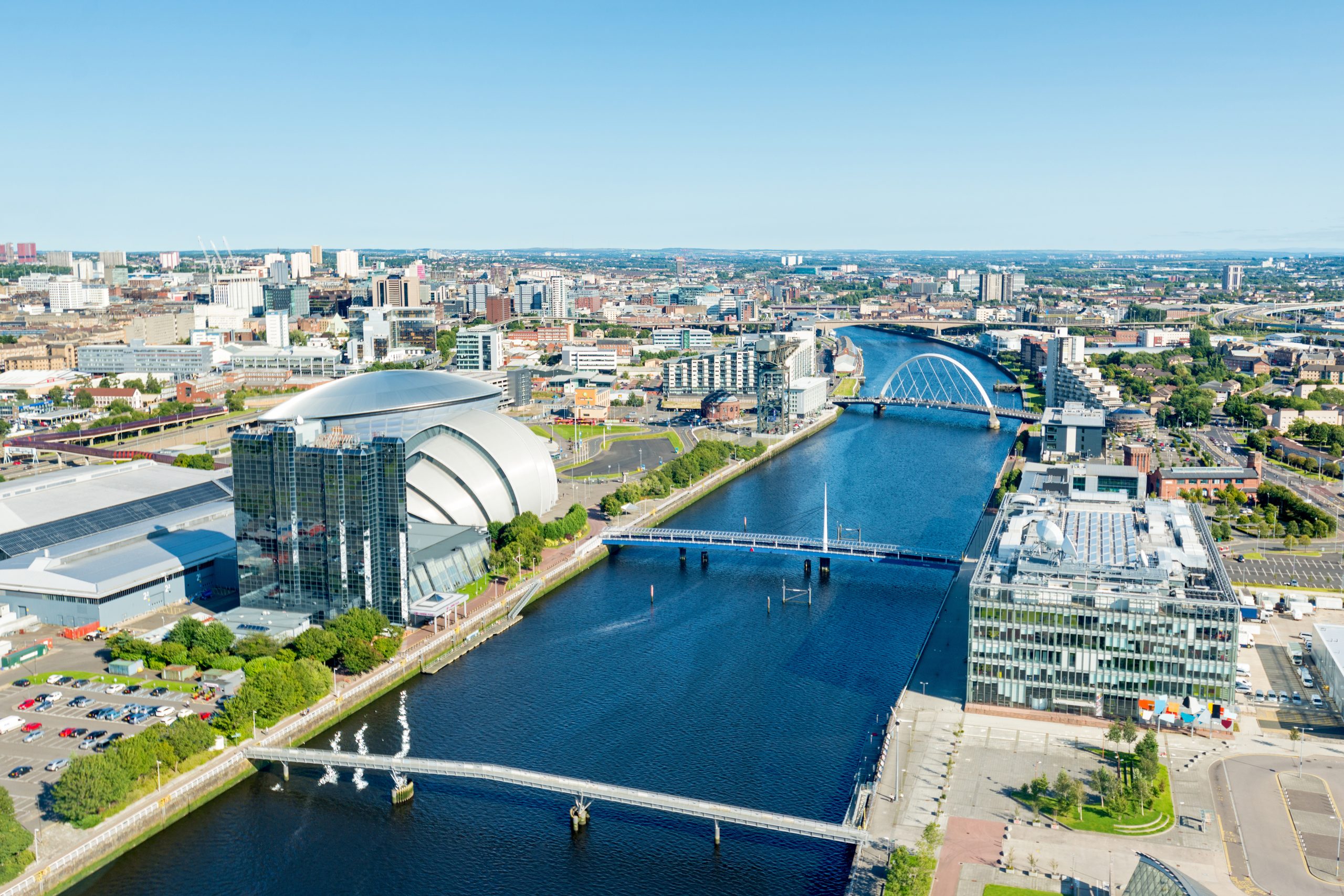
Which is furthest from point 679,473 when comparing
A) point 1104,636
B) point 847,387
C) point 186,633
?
point 847,387

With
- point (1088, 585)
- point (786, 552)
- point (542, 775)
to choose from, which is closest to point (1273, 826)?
point (1088, 585)

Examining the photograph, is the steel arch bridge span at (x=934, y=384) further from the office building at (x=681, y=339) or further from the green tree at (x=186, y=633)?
the green tree at (x=186, y=633)

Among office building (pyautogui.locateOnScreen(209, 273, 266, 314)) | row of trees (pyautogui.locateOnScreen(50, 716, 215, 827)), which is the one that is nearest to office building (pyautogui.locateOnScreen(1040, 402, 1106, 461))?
row of trees (pyautogui.locateOnScreen(50, 716, 215, 827))

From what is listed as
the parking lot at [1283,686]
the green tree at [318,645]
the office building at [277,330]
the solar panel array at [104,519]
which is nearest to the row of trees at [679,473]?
the solar panel array at [104,519]

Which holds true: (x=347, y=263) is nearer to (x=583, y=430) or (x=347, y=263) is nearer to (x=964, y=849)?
(x=583, y=430)

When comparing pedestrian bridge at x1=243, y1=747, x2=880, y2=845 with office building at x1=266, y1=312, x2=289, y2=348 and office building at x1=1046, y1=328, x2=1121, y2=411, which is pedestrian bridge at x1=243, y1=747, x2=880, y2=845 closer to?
office building at x1=1046, y1=328, x2=1121, y2=411
